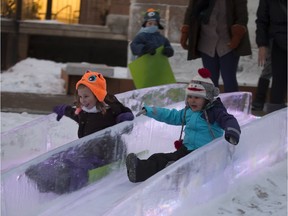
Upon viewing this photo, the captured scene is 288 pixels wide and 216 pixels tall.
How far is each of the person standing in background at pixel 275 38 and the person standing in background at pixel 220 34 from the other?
0.15 m

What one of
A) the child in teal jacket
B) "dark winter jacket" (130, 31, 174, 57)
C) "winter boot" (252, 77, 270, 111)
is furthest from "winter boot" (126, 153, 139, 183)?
"winter boot" (252, 77, 270, 111)

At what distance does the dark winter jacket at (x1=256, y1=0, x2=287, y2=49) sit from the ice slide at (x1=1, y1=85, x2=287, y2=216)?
4.34ft

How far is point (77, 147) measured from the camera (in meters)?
3.93

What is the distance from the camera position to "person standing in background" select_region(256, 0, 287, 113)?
5609mm

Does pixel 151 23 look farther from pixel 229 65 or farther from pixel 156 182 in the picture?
pixel 156 182

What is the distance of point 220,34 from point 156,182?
2820 mm

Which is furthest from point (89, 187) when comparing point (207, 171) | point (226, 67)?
point (226, 67)

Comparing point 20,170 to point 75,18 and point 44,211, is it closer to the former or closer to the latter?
point 44,211

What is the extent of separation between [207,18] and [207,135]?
203 cm

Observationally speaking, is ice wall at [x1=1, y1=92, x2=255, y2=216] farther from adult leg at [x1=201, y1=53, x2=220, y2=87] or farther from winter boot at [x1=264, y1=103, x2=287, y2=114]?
winter boot at [x1=264, y1=103, x2=287, y2=114]

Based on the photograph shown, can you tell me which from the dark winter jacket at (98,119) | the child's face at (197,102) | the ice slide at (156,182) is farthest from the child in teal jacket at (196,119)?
the dark winter jacket at (98,119)

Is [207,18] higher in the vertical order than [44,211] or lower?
higher

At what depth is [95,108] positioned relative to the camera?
4289mm

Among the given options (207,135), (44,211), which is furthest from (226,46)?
(44,211)
